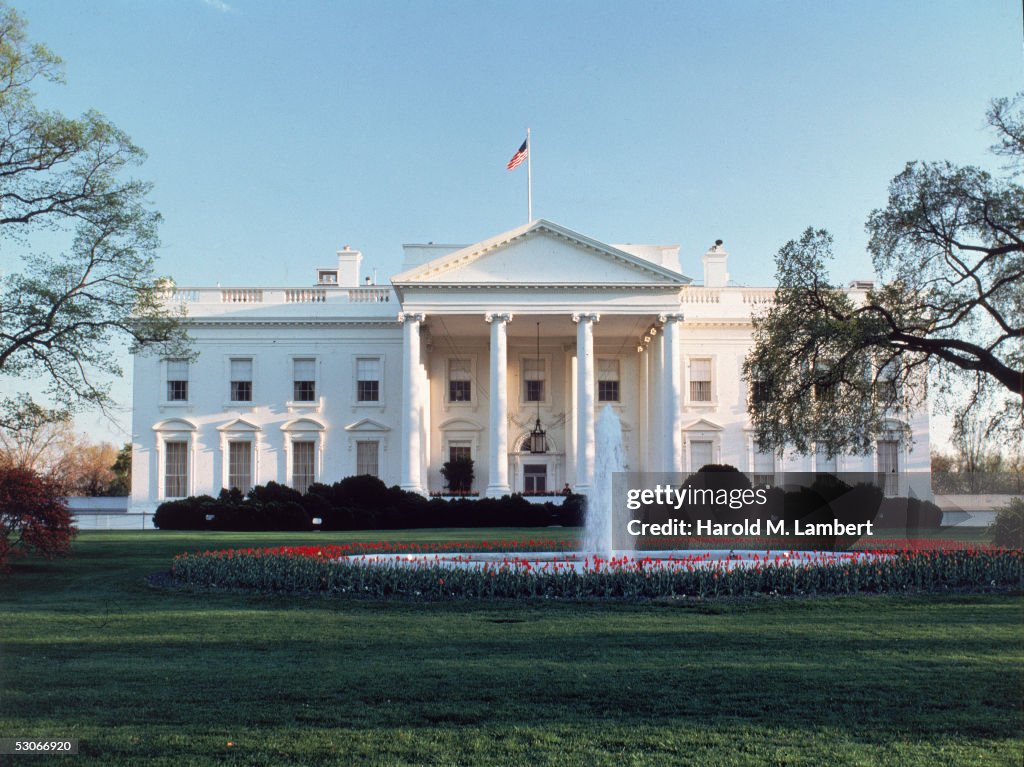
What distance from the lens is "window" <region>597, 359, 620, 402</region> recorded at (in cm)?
4697

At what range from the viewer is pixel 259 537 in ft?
84.4

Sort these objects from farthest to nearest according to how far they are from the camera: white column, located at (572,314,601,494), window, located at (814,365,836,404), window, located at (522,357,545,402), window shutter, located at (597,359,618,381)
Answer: window shutter, located at (597,359,618,381), window, located at (522,357,545,402), white column, located at (572,314,601,494), window, located at (814,365,836,404)

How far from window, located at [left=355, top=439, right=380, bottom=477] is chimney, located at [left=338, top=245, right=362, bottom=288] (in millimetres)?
8115

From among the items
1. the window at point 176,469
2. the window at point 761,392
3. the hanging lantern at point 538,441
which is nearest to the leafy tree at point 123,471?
the window at point 176,469

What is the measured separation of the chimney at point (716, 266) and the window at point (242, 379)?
2229cm

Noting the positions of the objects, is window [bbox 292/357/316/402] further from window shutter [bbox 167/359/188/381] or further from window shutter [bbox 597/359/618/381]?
window shutter [bbox 597/359/618/381]

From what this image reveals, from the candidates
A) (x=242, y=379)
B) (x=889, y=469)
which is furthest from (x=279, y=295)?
(x=889, y=469)

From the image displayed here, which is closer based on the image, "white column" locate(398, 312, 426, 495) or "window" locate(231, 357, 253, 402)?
"white column" locate(398, 312, 426, 495)

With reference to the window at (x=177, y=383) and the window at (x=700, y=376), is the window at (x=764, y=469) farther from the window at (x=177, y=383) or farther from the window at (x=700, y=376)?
the window at (x=177, y=383)

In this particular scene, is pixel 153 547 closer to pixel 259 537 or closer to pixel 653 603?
pixel 259 537

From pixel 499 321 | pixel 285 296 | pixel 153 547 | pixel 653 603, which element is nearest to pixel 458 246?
pixel 499 321

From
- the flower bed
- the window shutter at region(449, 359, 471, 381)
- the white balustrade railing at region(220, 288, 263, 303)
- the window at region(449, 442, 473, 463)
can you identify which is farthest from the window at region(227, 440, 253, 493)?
the flower bed

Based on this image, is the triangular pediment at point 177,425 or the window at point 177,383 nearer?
the triangular pediment at point 177,425

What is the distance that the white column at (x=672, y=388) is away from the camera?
40188 millimetres
